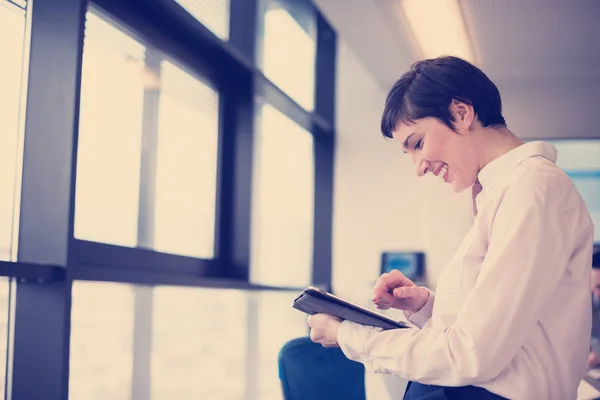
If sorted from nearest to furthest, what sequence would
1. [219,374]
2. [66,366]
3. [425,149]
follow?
[425,149] → [66,366] → [219,374]

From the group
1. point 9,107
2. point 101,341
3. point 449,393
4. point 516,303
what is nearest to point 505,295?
point 516,303

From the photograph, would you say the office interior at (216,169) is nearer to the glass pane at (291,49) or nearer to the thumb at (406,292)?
the glass pane at (291,49)

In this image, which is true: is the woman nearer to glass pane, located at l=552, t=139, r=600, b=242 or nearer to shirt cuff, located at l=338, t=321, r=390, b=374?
shirt cuff, located at l=338, t=321, r=390, b=374

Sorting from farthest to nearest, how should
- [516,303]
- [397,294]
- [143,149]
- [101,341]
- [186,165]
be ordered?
[186,165], [143,149], [101,341], [397,294], [516,303]

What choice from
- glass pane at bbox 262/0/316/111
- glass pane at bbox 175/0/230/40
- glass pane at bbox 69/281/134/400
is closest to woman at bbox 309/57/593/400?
glass pane at bbox 69/281/134/400

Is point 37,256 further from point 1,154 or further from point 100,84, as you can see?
point 100,84

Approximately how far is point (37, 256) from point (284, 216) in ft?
9.02

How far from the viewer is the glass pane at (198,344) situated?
3.18 m

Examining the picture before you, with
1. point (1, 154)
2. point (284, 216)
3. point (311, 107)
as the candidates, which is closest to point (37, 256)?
point (1, 154)

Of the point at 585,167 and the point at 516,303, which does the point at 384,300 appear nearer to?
the point at 516,303

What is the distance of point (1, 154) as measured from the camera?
84.3 inches

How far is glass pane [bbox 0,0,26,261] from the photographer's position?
2.12 m

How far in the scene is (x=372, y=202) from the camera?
5.11m

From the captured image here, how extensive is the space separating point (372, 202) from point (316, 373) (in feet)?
10.8
